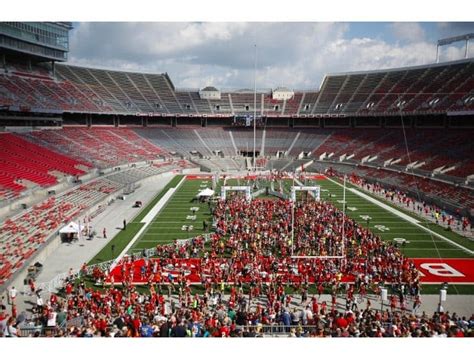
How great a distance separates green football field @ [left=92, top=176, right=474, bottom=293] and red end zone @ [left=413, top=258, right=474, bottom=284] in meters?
0.61

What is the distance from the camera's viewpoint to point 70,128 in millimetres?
41688

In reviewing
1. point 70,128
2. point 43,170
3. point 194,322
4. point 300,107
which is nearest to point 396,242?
point 194,322

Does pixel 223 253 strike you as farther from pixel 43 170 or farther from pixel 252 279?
pixel 43 170

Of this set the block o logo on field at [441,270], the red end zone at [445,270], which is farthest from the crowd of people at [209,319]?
the block o logo on field at [441,270]

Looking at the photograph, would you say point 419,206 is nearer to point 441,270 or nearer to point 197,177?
point 441,270

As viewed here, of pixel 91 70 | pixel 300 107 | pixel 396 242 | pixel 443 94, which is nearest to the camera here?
pixel 396 242

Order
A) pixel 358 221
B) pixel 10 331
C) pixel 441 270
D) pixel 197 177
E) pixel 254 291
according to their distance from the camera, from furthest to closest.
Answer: pixel 197 177 < pixel 358 221 < pixel 441 270 < pixel 254 291 < pixel 10 331

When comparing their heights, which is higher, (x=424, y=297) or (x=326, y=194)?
(x=326, y=194)

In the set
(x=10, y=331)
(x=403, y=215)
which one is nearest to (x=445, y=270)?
(x=403, y=215)

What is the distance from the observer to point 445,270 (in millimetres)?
16031

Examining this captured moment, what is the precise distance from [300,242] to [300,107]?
4079cm

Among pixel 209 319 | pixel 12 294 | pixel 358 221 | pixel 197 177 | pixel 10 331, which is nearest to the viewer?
pixel 10 331

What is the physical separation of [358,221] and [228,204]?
304 inches

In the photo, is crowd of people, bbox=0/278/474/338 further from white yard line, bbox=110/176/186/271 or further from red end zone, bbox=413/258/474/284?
white yard line, bbox=110/176/186/271
